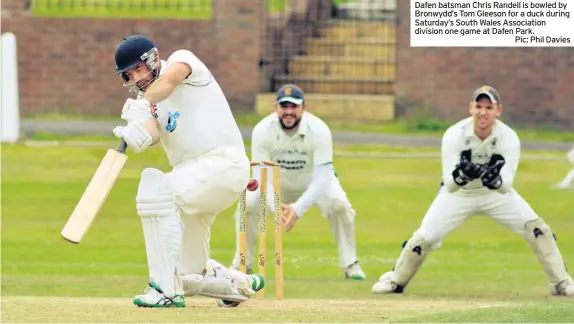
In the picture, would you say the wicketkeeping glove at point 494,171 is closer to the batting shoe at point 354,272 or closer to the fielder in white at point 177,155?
the batting shoe at point 354,272

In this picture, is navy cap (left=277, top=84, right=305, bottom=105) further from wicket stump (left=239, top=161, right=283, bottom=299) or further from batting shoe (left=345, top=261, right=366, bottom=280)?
wicket stump (left=239, top=161, right=283, bottom=299)

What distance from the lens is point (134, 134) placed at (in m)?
7.89

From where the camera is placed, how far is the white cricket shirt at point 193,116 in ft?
27.0

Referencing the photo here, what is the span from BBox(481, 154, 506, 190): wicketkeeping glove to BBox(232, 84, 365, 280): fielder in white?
1646 mm

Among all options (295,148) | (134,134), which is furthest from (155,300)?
(295,148)

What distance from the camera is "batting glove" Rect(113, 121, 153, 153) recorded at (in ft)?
25.8

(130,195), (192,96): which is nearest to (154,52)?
(192,96)

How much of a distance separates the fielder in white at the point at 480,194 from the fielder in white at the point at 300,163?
3.84ft

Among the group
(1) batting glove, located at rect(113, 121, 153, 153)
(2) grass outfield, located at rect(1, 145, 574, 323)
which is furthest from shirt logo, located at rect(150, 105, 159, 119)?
(2) grass outfield, located at rect(1, 145, 574, 323)

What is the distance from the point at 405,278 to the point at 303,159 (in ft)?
5.72

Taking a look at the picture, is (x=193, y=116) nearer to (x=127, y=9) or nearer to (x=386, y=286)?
(x=386, y=286)

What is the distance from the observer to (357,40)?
970 inches

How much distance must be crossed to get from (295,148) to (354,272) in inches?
43.1

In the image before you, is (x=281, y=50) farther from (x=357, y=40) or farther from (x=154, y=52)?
(x=154, y=52)
